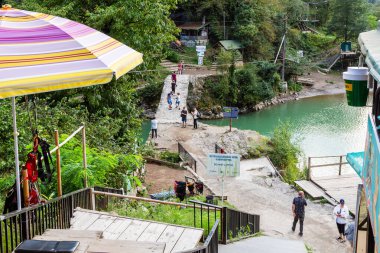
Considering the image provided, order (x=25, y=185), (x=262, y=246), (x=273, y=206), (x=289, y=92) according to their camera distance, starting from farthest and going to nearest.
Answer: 1. (x=289, y=92)
2. (x=273, y=206)
3. (x=262, y=246)
4. (x=25, y=185)

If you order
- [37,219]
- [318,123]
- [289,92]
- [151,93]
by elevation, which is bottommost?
[318,123]

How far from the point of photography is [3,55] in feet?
15.7

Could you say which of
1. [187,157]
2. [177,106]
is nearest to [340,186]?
[187,157]

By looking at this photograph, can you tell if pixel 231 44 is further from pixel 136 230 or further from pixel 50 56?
pixel 50 56

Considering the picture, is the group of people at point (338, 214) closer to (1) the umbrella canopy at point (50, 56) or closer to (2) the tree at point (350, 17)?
(1) the umbrella canopy at point (50, 56)

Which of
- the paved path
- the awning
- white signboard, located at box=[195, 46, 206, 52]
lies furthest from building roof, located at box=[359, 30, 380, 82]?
white signboard, located at box=[195, 46, 206, 52]

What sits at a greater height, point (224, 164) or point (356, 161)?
point (356, 161)

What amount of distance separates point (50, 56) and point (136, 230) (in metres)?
2.45

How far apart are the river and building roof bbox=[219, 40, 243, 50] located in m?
6.66

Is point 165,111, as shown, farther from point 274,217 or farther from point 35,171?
point 35,171

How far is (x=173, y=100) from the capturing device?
3200 centimetres

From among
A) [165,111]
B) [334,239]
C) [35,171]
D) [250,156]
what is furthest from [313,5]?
[35,171]

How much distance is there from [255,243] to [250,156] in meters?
12.7

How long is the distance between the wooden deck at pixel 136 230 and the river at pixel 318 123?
2095cm
